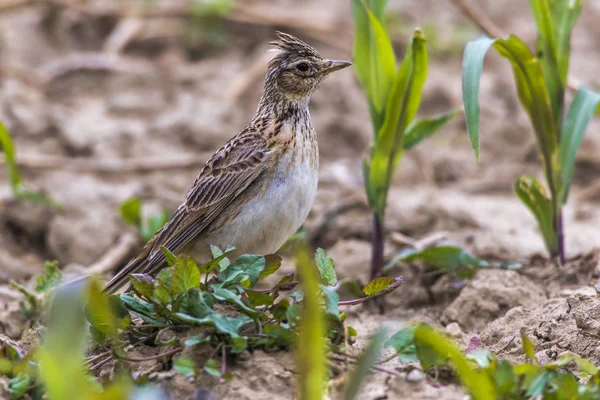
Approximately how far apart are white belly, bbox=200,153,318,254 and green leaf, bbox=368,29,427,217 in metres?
0.62

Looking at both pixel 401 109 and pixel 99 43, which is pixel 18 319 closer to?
pixel 401 109

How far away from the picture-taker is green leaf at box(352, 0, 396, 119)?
512 cm

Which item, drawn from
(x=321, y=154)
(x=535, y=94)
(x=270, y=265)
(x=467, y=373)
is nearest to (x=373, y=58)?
(x=535, y=94)

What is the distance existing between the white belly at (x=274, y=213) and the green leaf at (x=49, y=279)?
3.06 ft

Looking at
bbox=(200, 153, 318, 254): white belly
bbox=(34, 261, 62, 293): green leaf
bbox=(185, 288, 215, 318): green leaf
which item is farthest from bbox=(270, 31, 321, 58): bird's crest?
bbox=(185, 288, 215, 318): green leaf

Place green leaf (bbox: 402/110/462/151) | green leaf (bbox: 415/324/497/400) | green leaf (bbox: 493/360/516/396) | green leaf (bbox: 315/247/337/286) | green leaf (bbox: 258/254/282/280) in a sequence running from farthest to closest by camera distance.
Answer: green leaf (bbox: 402/110/462/151) → green leaf (bbox: 258/254/282/280) → green leaf (bbox: 315/247/337/286) → green leaf (bbox: 493/360/516/396) → green leaf (bbox: 415/324/497/400)

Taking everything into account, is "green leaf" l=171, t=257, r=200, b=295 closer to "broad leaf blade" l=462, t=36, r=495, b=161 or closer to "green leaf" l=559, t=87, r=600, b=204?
"broad leaf blade" l=462, t=36, r=495, b=161

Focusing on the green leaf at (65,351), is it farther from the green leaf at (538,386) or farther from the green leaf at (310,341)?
the green leaf at (538,386)

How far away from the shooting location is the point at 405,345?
337cm

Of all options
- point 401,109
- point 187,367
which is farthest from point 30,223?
point 187,367

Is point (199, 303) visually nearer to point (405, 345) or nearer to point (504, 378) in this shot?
point (405, 345)

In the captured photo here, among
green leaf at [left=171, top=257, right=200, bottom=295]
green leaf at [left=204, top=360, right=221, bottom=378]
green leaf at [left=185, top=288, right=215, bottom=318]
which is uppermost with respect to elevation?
green leaf at [left=171, top=257, right=200, bottom=295]

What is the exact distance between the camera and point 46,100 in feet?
26.9

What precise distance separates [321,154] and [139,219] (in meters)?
2.23
